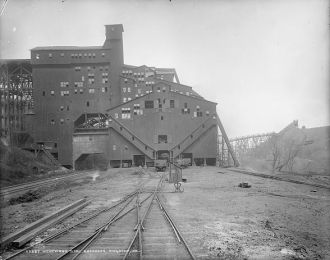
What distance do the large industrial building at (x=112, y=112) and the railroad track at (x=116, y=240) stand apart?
32928 millimetres

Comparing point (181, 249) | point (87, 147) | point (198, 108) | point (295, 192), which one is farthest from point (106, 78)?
point (181, 249)

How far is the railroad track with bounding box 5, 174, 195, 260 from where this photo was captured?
7270 mm

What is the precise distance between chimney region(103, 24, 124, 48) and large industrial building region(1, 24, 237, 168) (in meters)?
0.18

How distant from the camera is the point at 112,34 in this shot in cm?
5228

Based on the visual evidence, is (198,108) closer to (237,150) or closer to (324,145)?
(324,145)

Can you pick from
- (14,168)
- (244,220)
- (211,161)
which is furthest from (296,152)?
(14,168)

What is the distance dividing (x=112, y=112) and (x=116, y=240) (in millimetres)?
37481

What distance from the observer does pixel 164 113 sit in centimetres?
4506

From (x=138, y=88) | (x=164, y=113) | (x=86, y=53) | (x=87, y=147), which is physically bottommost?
(x=87, y=147)

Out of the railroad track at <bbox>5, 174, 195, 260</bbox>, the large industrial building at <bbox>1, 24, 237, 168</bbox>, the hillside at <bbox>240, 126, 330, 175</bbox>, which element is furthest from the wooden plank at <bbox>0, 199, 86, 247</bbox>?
the hillside at <bbox>240, 126, 330, 175</bbox>

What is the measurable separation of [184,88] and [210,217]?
45.6 m

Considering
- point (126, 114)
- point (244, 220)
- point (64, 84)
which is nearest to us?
point (244, 220)

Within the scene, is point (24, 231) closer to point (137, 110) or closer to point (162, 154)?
point (162, 154)

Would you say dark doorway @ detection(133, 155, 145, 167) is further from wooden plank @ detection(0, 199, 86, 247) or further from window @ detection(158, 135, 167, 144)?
wooden plank @ detection(0, 199, 86, 247)
